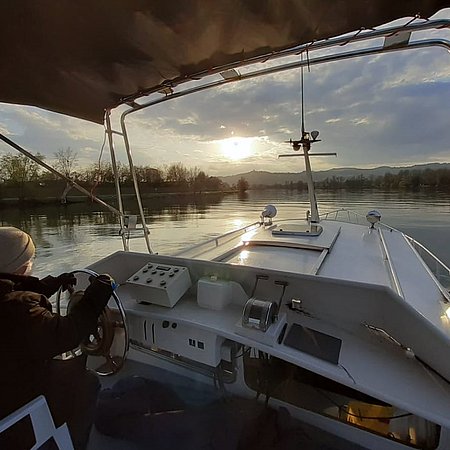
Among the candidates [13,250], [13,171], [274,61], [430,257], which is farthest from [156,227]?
[13,250]

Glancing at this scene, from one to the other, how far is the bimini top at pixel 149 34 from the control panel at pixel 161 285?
1058 mm

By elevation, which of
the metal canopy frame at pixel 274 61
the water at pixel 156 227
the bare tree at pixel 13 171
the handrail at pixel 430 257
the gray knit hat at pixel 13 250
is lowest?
the water at pixel 156 227

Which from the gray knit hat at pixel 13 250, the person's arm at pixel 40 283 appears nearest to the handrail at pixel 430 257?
the person's arm at pixel 40 283

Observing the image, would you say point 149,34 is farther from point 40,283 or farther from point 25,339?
point 25,339

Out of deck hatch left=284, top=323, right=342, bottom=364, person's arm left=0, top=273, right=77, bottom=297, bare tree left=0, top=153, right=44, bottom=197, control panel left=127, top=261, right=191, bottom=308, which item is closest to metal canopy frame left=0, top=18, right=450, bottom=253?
control panel left=127, top=261, right=191, bottom=308

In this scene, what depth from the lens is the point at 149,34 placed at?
1300mm

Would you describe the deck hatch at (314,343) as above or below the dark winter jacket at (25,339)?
below

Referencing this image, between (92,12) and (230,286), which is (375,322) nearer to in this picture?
(230,286)

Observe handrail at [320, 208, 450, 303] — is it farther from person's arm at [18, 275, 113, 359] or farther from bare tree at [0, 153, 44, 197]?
bare tree at [0, 153, 44, 197]

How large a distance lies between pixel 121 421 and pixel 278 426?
756 millimetres

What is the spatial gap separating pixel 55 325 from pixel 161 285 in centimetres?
60

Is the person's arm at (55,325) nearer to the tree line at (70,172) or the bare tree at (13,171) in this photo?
the tree line at (70,172)

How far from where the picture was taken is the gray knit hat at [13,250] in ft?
3.25

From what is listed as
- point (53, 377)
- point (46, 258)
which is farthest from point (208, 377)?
Result: point (46, 258)
